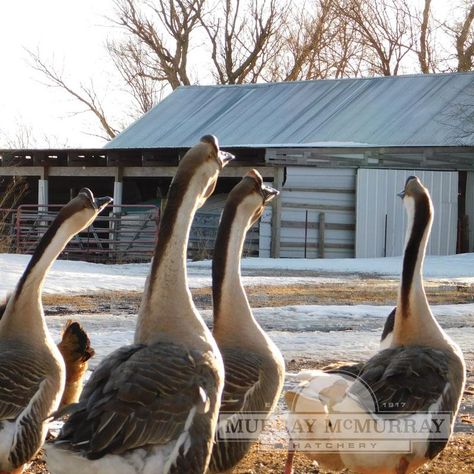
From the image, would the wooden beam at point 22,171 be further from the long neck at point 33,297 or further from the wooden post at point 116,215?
the long neck at point 33,297

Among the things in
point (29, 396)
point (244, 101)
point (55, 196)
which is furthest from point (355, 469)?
point (55, 196)

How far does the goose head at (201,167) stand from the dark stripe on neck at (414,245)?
1.57 m

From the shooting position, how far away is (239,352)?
588cm

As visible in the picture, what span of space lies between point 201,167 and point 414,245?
6.16 ft

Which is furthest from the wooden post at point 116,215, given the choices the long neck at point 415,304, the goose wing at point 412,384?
the goose wing at point 412,384

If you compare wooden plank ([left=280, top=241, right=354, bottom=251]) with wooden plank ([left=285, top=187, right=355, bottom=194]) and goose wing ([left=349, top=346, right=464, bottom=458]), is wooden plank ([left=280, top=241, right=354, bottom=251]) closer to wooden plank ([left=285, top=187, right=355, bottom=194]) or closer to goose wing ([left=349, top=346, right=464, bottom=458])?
wooden plank ([left=285, top=187, right=355, bottom=194])

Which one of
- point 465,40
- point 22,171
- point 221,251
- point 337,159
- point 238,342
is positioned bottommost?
point 238,342

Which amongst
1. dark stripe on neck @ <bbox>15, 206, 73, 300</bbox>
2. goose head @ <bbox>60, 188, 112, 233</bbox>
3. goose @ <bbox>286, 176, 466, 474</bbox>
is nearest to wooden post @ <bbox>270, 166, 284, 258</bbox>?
goose head @ <bbox>60, 188, 112, 233</bbox>

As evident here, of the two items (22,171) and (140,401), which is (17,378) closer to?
(140,401)

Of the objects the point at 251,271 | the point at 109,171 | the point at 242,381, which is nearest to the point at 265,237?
the point at 109,171

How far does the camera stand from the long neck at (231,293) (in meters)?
6.06

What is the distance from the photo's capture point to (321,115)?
36000 mm

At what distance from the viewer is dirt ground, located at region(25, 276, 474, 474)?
6.52m

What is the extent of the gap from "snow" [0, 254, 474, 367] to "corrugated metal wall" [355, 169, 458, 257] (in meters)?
4.01
